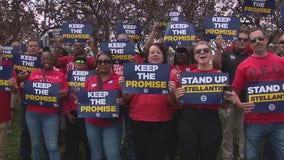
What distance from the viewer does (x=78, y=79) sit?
7691 millimetres

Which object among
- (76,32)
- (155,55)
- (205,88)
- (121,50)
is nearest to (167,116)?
(205,88)

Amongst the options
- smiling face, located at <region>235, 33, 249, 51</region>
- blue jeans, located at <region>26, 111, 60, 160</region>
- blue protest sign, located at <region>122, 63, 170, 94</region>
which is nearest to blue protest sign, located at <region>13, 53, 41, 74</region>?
blue jeans, located at <region>26, 111, 60, 160</region>

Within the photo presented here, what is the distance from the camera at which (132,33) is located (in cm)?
1026

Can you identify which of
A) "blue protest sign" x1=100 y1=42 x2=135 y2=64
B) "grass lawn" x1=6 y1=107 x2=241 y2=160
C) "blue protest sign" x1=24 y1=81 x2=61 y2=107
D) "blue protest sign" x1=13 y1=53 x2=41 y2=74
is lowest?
"grass lawn" x1=6 y1=107 x2=241 y2=160

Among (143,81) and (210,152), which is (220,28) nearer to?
(143,81)

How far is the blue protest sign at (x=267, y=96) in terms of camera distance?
5730mm

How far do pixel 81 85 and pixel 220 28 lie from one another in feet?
9.69

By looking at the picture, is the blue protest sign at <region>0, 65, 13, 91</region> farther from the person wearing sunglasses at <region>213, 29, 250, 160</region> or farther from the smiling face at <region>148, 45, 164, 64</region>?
the person wearing sunglasses at <region>213, 29, 250, 160</region>

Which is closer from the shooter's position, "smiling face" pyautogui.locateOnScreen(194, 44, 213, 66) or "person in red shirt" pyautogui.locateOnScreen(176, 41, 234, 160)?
"person in red shirt" pyautogui.locateOnScreen(176, 41, 234, 160)

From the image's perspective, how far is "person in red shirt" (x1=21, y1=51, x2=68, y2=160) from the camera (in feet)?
23.1

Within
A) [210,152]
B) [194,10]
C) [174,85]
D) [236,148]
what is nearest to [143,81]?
[174,85]

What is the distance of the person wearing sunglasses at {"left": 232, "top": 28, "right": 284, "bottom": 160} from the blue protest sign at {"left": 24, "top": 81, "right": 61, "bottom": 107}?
9.62 ft

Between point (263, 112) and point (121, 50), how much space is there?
11.9ft

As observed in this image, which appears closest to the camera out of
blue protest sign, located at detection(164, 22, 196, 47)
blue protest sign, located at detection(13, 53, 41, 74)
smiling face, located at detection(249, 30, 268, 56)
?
smiling face, located at detection(249, 30, 268, 56)
